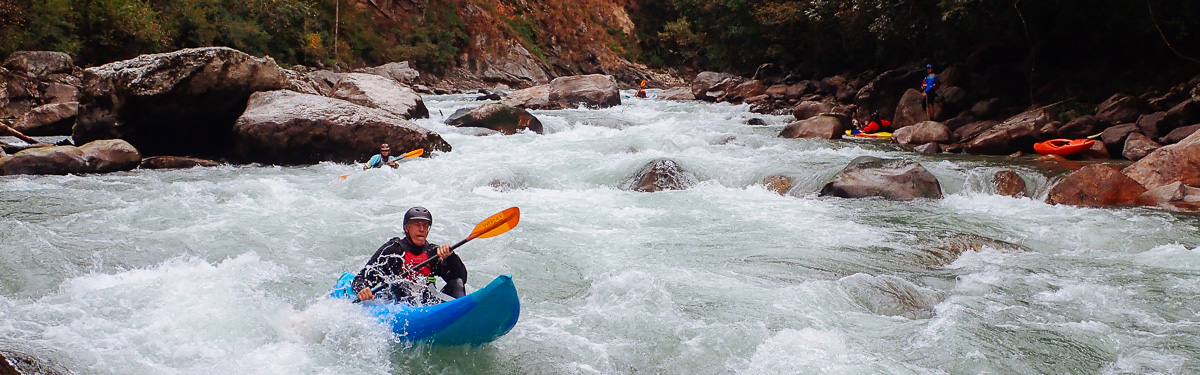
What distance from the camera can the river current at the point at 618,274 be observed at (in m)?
3.58

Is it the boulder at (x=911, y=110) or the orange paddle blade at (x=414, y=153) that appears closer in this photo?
the orange paddle blade at (x=414, y=153)

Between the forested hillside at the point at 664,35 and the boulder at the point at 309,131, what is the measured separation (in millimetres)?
7110

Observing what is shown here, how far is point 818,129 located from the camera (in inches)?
488

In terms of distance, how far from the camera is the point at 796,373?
136 inches

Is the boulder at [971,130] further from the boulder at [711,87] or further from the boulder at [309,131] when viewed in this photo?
the boulder at [711,87]

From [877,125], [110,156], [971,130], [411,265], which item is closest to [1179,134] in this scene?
[971,130]

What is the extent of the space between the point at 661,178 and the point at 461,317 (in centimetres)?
495

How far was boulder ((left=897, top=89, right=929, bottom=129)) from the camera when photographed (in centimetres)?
1327

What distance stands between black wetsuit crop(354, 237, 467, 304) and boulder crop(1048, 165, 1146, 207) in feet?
18.9

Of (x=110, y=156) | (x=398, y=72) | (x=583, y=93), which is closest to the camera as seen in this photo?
(x=110, y=156)

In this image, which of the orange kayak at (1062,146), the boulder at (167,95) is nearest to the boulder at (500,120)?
the boulder at (167,95)

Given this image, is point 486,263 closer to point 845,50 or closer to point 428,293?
point 428,293

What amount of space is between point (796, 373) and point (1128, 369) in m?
1.45

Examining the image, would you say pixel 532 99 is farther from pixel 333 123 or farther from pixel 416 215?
pixel 416 215
